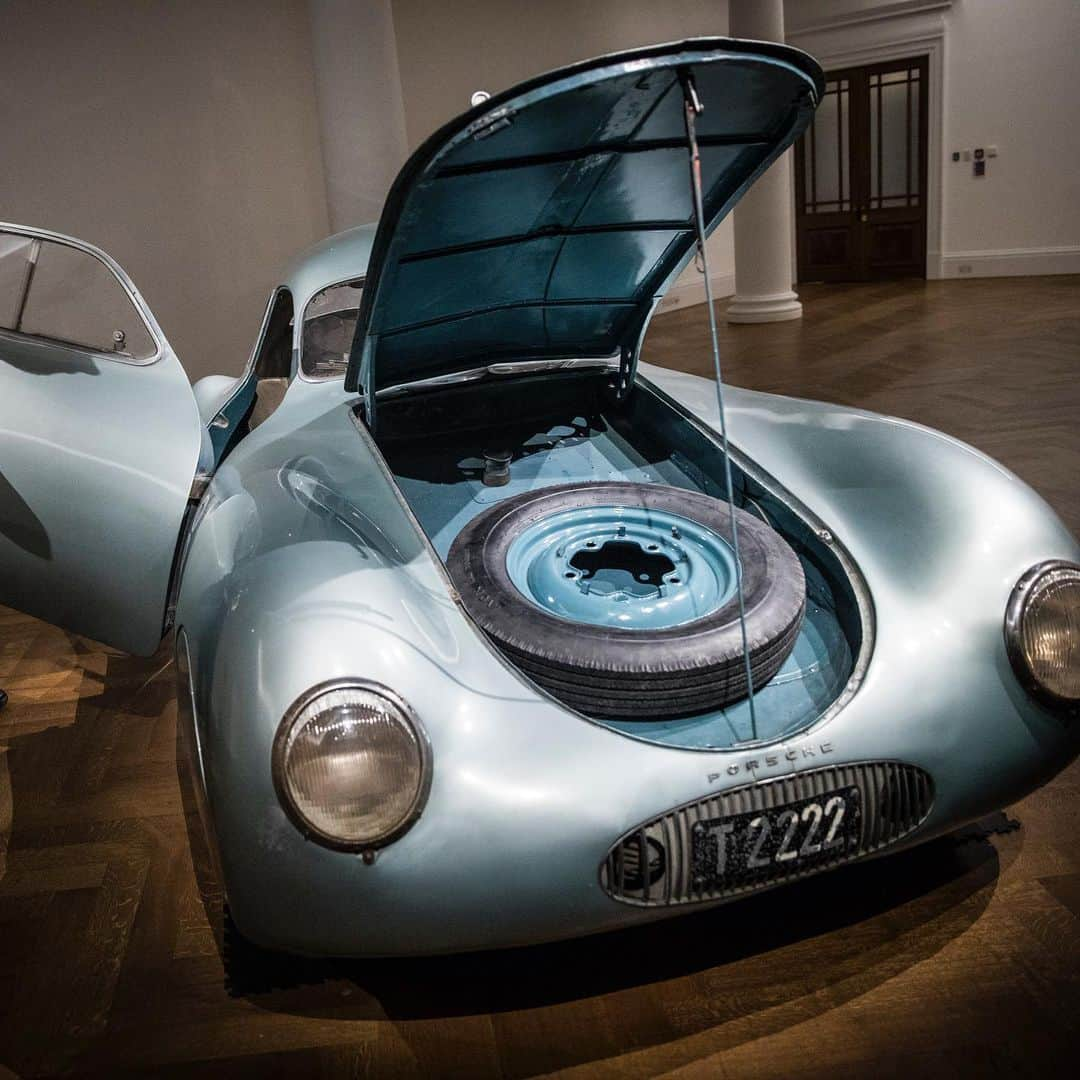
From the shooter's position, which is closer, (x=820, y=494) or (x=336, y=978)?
(x=336, y=978)

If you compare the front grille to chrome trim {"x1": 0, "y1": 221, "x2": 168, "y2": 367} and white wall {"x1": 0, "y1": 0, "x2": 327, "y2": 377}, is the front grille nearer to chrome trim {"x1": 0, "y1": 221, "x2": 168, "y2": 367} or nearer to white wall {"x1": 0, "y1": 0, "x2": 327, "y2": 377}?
chrome trim {"x1": 0, "y1": 221, "x2": 168, "y2": 367}

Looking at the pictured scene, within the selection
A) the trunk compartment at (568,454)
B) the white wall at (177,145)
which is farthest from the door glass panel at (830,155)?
the trunk compartment at (568,454)

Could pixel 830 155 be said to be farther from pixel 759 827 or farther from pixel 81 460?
pixel 759 827

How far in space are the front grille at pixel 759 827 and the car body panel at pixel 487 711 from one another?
0.07 ft

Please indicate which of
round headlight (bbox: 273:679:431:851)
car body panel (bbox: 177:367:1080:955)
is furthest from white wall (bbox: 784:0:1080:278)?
round headlight (bbox: 273:679:431:851)

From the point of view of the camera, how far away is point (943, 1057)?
134 cm

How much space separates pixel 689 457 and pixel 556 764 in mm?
1176

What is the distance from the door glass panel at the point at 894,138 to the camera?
10367mm

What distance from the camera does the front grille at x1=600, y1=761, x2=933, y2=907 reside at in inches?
52.5

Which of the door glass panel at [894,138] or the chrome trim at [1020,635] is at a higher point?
the door glass panel at [894,138]

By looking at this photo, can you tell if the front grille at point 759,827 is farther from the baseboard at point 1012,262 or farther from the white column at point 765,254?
the baseboard at point 1012,262

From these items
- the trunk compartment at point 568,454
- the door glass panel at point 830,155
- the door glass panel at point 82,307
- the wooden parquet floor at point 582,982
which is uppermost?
the door glass panel at point 830,155

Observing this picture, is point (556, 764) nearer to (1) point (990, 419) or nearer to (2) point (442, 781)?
(2) point (442, 781)

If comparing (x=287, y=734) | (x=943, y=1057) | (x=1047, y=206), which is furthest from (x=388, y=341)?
(x=1047, y=206)
